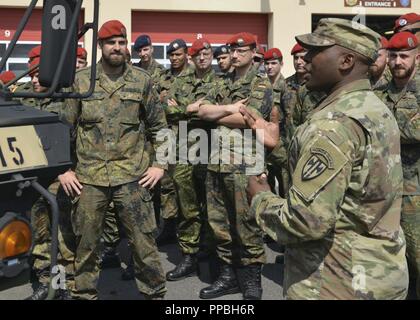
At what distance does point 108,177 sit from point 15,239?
1776 millimetres

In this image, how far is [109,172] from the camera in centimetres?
347

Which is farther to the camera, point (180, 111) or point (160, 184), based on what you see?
point (160, 184)

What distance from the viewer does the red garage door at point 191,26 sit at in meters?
10.5

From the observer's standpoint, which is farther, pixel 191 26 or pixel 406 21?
pixel 191 26

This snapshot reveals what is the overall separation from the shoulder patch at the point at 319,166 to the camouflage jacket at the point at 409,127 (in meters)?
2.07

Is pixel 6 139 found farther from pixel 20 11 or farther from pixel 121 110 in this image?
pixel 20 11

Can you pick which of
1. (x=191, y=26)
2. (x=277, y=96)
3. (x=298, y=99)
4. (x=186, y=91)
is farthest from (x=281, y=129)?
(x=191, y=26)

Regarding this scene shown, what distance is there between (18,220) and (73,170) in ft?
6.38

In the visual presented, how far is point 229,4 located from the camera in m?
10.6

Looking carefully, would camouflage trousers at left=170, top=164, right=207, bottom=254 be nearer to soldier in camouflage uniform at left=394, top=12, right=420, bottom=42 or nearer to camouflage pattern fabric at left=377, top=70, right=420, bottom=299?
camouflage pattern fabric at left=377, top=70, right=420, bottom=299

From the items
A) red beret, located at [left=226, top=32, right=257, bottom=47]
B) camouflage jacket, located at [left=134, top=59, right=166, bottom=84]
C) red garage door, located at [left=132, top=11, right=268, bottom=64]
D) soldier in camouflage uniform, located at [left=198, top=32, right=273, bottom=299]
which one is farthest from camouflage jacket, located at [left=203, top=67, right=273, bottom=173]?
red garage door, located at [left=132, top=11, right=268, bottom=64]

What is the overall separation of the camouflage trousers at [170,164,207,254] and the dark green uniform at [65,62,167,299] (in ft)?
4.18

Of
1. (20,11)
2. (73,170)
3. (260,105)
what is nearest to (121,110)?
(73,170)

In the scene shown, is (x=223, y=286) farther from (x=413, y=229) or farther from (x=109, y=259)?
(x=413, y=229)
